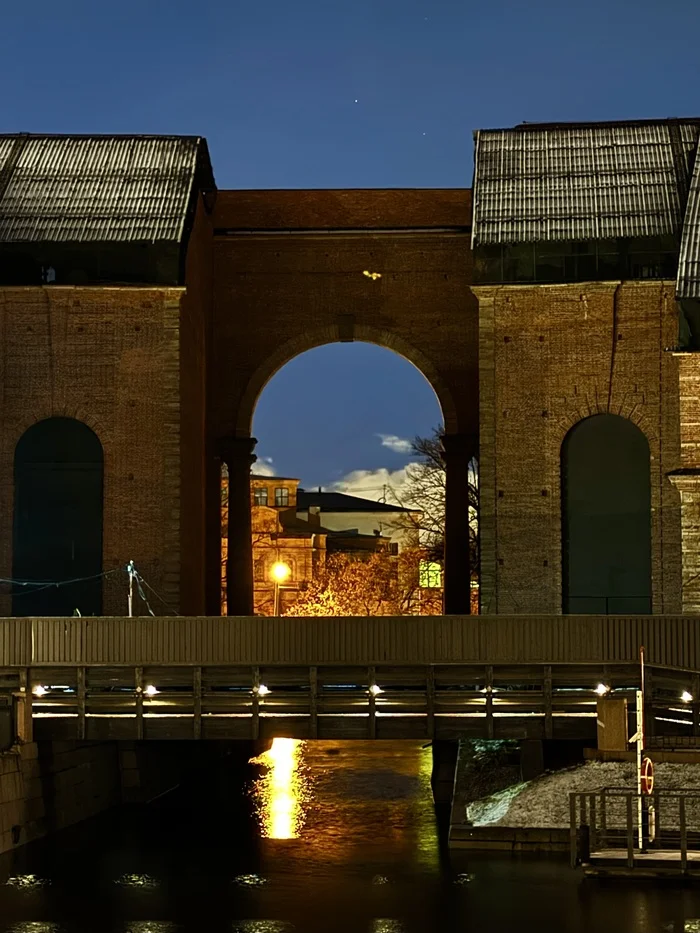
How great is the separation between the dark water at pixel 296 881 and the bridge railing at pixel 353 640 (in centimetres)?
304

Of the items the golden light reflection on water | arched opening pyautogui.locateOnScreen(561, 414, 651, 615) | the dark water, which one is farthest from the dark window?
the golden light reflection on water

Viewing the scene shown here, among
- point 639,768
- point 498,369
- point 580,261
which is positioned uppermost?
point 580,261

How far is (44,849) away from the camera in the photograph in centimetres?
2614

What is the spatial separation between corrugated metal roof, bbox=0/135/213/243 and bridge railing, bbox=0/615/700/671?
38.4ft

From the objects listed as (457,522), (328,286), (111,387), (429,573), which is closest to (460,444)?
(457,522)

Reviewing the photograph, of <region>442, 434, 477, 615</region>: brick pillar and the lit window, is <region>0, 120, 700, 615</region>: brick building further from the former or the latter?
the lit window

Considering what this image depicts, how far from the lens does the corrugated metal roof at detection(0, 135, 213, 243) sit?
1453 inches

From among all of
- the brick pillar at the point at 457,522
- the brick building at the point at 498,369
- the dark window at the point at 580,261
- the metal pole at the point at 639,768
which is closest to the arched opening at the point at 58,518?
the brick building at the point at 498,369

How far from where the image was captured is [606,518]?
35.7 meters

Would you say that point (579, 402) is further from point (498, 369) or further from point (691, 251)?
point (691, 251)

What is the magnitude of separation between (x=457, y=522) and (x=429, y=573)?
37014 millimetres

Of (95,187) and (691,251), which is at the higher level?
(95,187)

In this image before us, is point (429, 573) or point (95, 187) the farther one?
point (429, 573)

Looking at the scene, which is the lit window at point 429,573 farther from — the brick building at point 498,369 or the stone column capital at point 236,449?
the brick building at point 498,369
